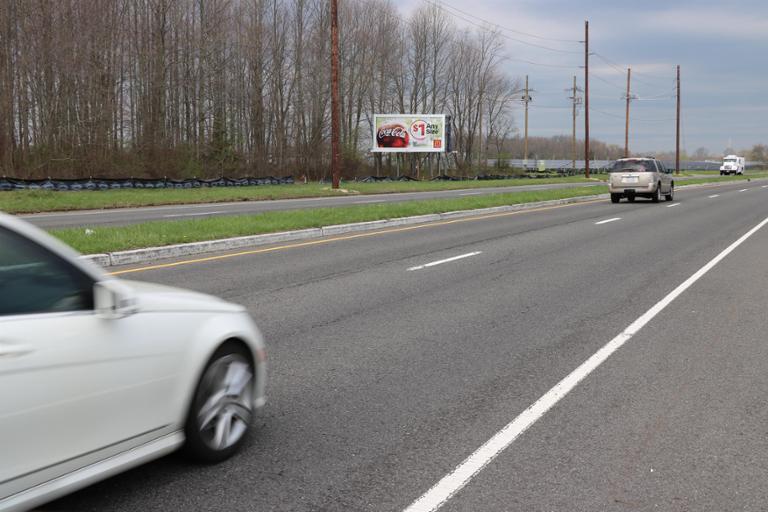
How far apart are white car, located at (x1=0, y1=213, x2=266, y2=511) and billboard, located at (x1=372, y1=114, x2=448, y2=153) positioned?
200 ft

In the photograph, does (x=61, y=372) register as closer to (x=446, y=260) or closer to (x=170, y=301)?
(x=170, y=301)

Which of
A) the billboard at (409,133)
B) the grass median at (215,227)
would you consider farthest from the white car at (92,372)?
the billboard at (409,133)

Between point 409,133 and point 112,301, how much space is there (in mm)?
62242

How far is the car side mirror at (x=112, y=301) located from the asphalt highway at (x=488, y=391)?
968 millimetres

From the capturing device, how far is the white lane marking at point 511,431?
3.75 meters

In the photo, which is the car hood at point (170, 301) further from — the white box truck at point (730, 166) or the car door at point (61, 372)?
the white box truck at point (730, 166)

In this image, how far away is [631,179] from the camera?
101ft

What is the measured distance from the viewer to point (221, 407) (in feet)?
13.5

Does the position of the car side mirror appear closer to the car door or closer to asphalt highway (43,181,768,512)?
the car door

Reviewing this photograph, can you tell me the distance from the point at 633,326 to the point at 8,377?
648 centimetres

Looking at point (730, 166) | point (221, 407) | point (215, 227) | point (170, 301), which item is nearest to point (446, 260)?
point (215, 227)

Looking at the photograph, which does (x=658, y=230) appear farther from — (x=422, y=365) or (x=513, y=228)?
(x=422, y=365)

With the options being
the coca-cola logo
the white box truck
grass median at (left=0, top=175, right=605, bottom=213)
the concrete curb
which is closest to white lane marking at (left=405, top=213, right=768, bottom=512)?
the concrete curb

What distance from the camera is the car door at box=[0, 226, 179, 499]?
2.91 metres
